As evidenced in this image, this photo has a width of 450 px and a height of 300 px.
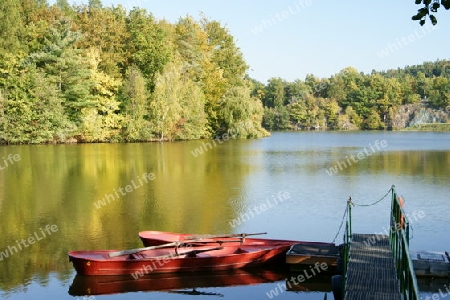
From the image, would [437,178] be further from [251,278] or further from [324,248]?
[251,278]

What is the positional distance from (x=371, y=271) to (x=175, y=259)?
4.25m

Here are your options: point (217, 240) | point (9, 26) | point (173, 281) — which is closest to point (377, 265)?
point (217, 240)

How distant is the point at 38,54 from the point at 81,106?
6350 mm

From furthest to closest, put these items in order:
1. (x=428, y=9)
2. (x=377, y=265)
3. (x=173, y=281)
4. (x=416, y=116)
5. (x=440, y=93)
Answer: (x=440, y=93)
(x=416, y=116)
(x=173, y=281)
(x=377, y=265)
(x=428, y=9)

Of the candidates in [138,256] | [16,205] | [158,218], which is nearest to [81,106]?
[16,205]

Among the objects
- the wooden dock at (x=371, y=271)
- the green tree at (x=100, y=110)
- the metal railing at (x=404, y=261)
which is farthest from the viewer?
the green tree at (x=100, y=110)

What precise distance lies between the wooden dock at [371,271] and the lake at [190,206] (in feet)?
3.08

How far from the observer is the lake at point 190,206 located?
11516 mm

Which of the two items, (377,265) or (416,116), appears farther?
(416,116)

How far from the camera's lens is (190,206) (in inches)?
757

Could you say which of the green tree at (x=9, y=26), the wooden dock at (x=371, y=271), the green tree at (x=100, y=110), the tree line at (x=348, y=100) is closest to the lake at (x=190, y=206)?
the wooden dock at (x=371, y=271)

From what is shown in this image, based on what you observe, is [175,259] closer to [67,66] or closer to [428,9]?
[428,9]

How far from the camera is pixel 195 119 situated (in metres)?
58.4

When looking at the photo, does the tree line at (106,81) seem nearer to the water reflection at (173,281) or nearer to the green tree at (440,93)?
the water reflection at (173,281)
